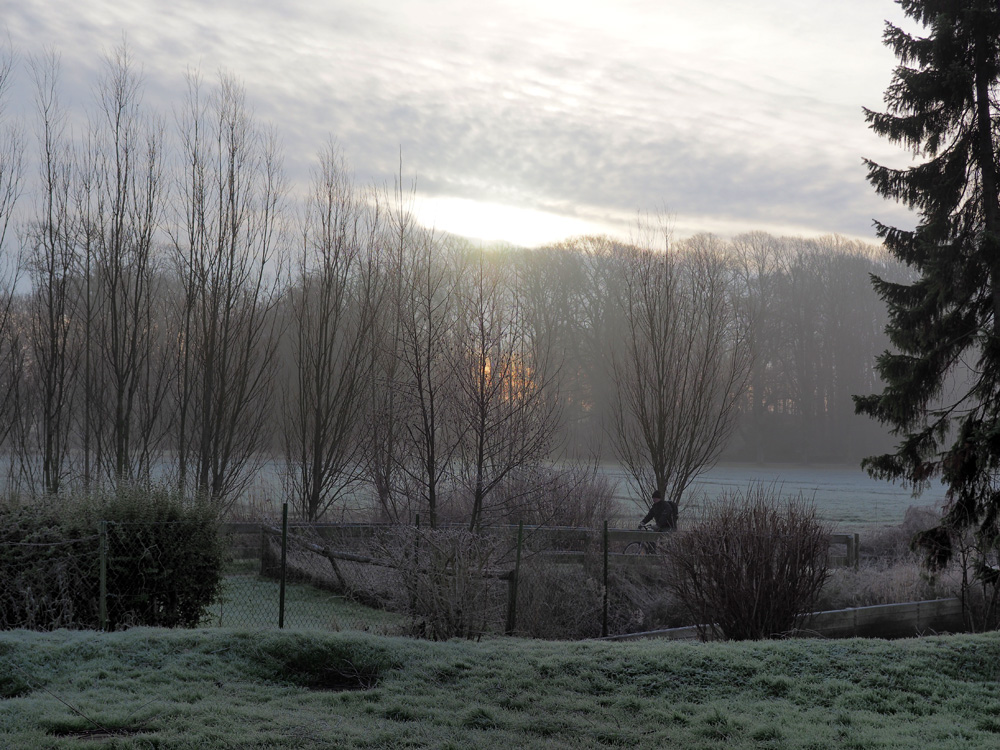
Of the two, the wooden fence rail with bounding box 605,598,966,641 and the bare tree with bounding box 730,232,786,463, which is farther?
the bare tree with bounding box 730,232,786,463

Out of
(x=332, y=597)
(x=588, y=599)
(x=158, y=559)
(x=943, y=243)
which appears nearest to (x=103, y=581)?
(x=158, y=559)

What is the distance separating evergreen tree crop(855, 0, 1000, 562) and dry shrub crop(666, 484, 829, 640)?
68.4 inches

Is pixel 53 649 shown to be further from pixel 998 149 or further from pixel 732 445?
pixel 732 445

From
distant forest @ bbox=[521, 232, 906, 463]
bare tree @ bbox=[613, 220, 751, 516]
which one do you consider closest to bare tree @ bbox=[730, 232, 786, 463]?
distant forest @ bbox=[521, 232, 906, 463]

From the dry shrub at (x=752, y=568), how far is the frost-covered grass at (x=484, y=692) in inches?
53.6

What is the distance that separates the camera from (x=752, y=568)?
9156mm

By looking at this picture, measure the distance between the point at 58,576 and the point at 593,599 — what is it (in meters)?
6.85

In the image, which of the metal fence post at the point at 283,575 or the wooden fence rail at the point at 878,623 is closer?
the metal fence post at the point at 283,575

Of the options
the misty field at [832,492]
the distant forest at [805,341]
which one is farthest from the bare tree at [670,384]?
the distant forest at [805,341]

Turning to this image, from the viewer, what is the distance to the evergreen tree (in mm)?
9906

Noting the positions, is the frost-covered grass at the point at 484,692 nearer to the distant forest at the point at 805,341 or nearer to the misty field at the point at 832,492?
the misty field at the point at 832,492

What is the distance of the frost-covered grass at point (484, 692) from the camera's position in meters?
5.33

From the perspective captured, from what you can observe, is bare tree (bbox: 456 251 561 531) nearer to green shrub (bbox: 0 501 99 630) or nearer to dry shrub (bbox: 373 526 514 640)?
dry shrub (bbox: 373 526 514 640)

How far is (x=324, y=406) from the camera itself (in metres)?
18.3
